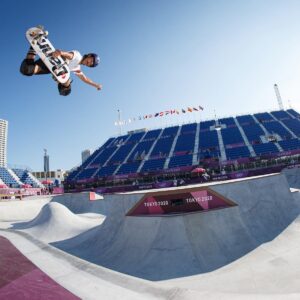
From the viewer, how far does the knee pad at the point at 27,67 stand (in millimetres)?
5863

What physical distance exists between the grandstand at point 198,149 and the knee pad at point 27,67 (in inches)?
1124

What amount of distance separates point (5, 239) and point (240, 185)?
1091cm

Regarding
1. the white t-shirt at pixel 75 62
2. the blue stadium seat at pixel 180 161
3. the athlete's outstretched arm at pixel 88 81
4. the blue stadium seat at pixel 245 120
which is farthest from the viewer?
the blue stadium seat at pixel 245 120

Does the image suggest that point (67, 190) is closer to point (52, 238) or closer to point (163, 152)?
→ point (163, 152)

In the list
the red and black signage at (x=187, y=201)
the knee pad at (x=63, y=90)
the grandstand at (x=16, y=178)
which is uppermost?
the grandstand at (x=16, y=178)

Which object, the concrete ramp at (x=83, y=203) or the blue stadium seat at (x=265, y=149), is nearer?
the concrete ramp at (x=83, y=203)

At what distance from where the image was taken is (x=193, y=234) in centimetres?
930

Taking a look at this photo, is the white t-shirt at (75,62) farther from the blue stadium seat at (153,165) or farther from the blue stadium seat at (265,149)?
the blue stadium seat at (265,149)

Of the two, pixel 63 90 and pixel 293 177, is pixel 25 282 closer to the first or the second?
pixel 63 90

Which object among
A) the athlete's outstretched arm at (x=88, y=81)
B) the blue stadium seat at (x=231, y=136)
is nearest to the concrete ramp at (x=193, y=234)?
the athlete's outstretched arm at (x=88, y=81)

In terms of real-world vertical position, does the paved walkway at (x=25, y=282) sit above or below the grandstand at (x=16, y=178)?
below

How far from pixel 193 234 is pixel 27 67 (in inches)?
292

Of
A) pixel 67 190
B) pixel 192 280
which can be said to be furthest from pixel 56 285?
pixel 67 190

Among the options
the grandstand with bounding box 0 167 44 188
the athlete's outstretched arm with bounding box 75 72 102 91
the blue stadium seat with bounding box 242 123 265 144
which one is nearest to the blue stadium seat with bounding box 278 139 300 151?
the blue stadium seat with bounding box 242 123 265 144
